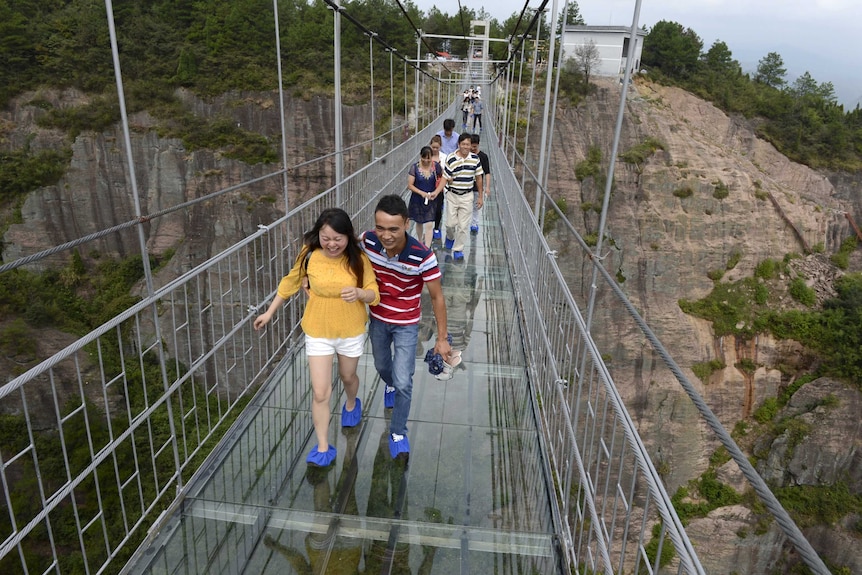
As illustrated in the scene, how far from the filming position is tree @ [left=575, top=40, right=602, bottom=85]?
30.1 meters

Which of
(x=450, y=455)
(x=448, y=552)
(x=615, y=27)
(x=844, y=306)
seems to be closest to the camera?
(x=448, y=552)

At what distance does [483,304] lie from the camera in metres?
5.04

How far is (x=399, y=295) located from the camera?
2.58m

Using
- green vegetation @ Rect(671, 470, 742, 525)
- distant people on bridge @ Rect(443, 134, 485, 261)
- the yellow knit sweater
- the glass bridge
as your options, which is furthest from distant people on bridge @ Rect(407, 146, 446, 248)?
green vegetation @ Rect(671, 470, 742, 525)

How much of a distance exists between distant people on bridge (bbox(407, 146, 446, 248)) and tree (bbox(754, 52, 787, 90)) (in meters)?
46.9

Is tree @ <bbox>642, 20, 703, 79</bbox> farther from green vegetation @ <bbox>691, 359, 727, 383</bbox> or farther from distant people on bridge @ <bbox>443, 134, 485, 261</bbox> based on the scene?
distant people on bridge @ <bbox>443, 134, 485, 261</bbox>

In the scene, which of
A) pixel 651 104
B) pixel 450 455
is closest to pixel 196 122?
pixel 651 104

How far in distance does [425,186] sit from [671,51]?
35.8 meters

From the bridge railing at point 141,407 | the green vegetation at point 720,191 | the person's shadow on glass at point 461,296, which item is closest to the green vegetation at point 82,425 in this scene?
the bridge railing at point 141,407

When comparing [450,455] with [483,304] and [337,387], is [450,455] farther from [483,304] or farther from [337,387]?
[483,304]

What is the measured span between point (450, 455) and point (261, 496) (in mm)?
886

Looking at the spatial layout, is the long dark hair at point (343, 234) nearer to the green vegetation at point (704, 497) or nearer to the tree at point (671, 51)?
the green vegetation at point (704, 497)

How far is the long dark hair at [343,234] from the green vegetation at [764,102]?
28.6 m

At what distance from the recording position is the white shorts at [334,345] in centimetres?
248
